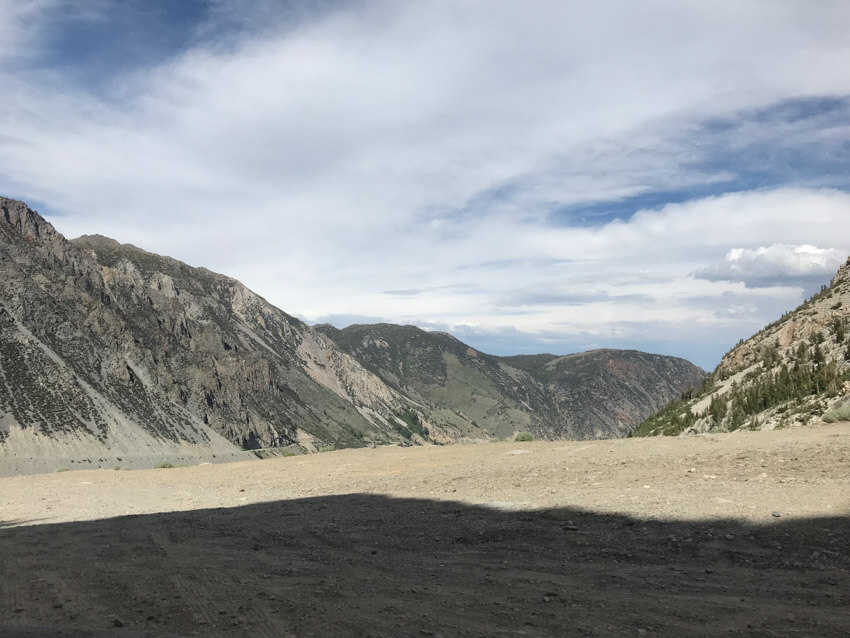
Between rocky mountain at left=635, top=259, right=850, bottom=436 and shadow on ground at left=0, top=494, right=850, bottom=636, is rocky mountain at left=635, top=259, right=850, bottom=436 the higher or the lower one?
the higher one

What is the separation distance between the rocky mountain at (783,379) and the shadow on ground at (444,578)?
10797 millimetres

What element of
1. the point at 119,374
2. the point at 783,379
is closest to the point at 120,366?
the point at 119,374

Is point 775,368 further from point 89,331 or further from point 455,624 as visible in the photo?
point 89,331

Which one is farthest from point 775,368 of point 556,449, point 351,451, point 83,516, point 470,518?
point 83,516

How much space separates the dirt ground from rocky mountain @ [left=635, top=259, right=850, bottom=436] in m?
5.12

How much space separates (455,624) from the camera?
5.60m

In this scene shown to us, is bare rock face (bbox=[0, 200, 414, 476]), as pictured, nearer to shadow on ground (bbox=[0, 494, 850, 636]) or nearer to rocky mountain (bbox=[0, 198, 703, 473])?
rocky mountain (bbox=[0, 198, 703, 473])

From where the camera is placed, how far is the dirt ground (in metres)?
5.77

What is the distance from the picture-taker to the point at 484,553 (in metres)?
8.09

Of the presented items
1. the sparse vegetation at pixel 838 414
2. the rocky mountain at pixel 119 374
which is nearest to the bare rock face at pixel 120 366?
the rocky mountain at pixel 119 374

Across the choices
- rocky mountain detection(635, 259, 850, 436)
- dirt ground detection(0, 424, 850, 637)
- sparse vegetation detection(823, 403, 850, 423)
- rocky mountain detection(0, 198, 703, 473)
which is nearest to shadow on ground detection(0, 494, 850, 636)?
dirt ground detection(0, 424, 850, 637)

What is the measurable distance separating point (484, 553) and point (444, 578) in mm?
1192

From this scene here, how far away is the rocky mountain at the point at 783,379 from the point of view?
1842 centimetres

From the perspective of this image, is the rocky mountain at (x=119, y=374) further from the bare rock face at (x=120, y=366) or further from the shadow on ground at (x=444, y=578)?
the shadow on ground at (x=444, y=578)
